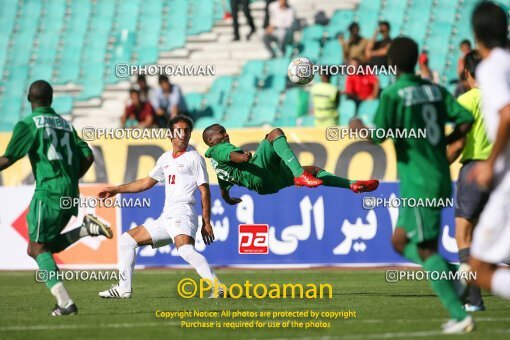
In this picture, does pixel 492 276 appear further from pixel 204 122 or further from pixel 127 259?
pixel 204 122

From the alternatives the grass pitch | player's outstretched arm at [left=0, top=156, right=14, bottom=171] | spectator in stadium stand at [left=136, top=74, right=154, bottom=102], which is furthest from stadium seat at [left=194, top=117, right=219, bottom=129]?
player's outstretched arm at [left=0, top=156, right=14, bottom=171]

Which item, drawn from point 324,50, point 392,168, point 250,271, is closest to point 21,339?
point 250,271

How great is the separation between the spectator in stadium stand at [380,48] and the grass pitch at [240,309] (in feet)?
19.4

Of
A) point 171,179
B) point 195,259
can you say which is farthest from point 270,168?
point 195,259

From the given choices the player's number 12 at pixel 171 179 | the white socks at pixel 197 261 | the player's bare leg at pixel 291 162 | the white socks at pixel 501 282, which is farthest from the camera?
the player's number 12 at pixel 171 179

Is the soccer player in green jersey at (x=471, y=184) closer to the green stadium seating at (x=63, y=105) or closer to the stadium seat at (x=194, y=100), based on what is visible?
the stadium seat at (x=194, y=100)

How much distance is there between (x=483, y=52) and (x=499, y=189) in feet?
3.47

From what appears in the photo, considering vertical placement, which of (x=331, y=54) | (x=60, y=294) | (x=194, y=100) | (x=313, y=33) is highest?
(x=313, y=33)

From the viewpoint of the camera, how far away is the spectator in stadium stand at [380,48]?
2089cm

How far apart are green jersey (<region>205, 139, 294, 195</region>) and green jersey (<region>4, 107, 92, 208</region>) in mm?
2361

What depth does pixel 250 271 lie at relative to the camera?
17.1m

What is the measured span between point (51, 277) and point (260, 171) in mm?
3451

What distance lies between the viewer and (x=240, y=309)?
36.6 ft

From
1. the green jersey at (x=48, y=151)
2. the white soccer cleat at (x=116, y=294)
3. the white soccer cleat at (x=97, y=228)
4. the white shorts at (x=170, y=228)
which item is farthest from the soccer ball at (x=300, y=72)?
the white soccer cleat at (x=97, y=228)
